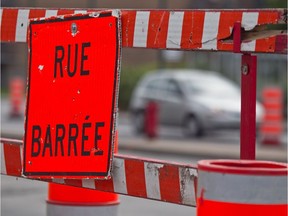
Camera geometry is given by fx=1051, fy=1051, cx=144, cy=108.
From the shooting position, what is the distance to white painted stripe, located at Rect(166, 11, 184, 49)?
16.5ft

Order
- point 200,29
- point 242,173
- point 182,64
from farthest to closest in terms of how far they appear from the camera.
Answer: point 182,64, point 200,29, point 242,173

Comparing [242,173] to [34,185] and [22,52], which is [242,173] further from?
[22,52]

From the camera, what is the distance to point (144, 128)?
23766 mm

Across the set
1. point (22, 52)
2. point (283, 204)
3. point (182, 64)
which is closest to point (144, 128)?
point (182, 64)

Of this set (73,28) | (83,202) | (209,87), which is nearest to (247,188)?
(73,28)

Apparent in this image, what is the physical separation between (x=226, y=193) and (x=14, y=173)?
209 cm

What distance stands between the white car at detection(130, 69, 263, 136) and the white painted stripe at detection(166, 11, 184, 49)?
18.1 m

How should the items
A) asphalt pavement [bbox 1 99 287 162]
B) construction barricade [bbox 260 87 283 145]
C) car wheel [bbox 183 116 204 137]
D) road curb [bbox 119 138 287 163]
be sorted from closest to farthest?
road curb [bbox 119 138 287 163] < asphalt pavement [bbox 1 99 287 162] < construction barricade [bbox 260 87 283 145] < car wheel [bbox 183 116 204 137]

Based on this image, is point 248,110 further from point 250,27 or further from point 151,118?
point 151,118

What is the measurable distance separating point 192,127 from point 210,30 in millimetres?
18873

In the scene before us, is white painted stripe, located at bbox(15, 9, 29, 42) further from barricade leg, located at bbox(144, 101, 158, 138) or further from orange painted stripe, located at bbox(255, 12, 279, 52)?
barricade leg, located at bbox(144, 101, 158, 138)

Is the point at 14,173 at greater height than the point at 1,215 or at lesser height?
greater

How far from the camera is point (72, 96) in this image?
533cm

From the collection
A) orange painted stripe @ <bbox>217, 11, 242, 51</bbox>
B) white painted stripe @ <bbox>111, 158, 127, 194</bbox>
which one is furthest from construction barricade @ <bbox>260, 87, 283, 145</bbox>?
orange painted stripe @ <bbox>217, 11, 242, 51</bbox>
